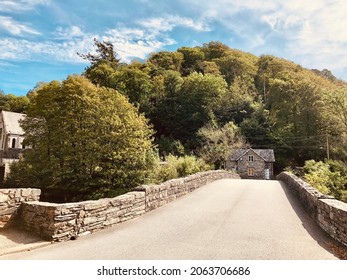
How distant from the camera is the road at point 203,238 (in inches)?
198

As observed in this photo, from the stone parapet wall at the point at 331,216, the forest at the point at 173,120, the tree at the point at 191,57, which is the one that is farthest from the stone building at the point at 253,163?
the stone parapet wall at the point at 331,216

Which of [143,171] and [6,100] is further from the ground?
[6,100]

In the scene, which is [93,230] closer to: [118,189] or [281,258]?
[281,258]

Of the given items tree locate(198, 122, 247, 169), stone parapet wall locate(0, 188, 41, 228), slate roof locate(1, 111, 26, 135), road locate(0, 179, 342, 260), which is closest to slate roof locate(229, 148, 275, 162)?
tree locate(198, 122, 247, 169)

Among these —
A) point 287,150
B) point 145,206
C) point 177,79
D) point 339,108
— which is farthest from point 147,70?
point 145,206

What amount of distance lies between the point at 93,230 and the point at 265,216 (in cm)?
490

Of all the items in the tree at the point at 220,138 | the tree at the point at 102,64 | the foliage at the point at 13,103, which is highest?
the tree at the point at 102,64

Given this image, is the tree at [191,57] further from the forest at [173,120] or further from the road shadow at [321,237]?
the road shadow at [321,237]

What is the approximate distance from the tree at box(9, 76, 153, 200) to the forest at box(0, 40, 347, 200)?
71mm

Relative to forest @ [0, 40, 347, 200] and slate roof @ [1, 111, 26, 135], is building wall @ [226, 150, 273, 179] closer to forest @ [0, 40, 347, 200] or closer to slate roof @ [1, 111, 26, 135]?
forest @ [0, 40, 347, 200]

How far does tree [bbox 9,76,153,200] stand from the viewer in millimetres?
19359

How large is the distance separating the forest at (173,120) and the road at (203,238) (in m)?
9.26

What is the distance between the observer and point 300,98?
53.0m

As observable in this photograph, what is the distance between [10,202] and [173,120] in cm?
4893
